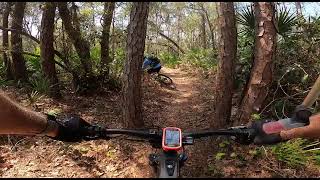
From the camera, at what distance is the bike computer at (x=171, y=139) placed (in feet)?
4.91

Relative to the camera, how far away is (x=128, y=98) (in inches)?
265

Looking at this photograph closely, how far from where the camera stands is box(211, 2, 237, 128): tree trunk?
21.0 ft

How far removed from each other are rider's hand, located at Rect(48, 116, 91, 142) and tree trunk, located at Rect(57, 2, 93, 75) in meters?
7.71

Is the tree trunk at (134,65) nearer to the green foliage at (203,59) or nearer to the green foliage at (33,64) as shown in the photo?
the green foliage at (33,64)

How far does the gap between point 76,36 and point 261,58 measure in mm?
5185

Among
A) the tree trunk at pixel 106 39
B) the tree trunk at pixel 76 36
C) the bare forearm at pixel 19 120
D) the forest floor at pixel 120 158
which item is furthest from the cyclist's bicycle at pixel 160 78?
the bare forearm at pixel 19 120

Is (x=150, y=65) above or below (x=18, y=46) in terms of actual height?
below

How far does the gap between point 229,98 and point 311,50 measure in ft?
7.32

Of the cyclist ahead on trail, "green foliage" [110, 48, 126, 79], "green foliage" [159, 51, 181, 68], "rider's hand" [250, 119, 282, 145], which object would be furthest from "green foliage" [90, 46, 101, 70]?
"green foliage" [159, 51, 181, 68]

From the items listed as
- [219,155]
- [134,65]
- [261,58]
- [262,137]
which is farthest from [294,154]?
[262,137]

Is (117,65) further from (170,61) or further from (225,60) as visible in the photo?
(170,61)

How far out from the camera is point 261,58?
19.7ft

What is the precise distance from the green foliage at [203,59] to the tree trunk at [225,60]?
6650mm

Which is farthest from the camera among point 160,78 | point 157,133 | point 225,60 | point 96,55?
point 160,78
